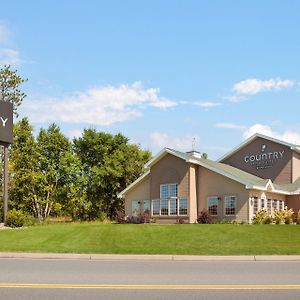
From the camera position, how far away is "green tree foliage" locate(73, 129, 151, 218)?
2318 inches

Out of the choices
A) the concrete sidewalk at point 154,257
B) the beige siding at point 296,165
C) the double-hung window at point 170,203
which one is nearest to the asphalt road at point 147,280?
the concrete sidewalk at point 154,257

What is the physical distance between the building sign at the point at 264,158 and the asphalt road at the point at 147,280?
2512 centimetres

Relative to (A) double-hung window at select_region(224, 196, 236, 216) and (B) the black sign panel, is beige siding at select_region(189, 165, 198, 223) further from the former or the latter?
(B) the black sign panel

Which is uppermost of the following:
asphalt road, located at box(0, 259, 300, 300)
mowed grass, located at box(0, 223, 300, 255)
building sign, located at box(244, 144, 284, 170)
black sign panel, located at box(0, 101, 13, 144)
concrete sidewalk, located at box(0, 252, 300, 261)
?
black sign panel, located at box(0, 101, 13, 144)

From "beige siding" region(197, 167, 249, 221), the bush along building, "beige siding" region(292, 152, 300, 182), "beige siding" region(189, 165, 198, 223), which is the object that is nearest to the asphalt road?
"beige siding" region(197, 167, 249, 221)

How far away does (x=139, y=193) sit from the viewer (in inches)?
1630

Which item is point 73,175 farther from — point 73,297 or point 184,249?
point 73,297

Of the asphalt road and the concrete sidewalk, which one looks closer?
the asphalt road

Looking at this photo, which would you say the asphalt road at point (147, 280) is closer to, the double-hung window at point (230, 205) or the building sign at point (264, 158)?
the double-hung window at point (230, 205)

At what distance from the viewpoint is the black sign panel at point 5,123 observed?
31.1m

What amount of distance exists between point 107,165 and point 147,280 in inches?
1911

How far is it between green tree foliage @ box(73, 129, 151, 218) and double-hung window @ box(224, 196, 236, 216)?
82.1ft

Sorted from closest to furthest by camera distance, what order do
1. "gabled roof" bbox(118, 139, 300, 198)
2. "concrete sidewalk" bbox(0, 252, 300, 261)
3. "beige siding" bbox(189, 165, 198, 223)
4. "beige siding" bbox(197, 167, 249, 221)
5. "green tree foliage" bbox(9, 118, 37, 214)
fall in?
"concrete sidewalk" bbox(0, 252, 300, 261)
"beige siding" bbox(197, 167, 249, 221)
"gabled roof" bbox(118, 139, 300, 198)
"beige siding" bbox(189, 165, 198, 223)
"green tree foliage" bbox(9, 118, 37, 214)

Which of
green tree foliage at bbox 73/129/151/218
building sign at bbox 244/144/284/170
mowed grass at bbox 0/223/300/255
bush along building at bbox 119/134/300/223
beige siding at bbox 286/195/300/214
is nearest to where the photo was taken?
mowed grass at bbox 0/223/300/255
